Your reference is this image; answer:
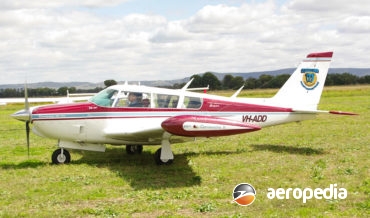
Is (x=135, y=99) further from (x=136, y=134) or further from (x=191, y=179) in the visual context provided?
(x=191, y=179)

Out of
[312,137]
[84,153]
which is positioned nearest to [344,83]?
[312,137]

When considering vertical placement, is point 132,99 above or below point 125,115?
above

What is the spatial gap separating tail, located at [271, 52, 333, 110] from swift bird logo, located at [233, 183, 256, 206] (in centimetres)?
446

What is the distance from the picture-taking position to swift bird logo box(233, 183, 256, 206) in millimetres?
6840

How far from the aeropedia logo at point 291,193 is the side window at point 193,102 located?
3372 mm

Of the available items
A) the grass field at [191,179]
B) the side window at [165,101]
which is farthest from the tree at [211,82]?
the side window at [165,101]

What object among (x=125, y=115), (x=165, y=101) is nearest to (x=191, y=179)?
(x=165, y=101)

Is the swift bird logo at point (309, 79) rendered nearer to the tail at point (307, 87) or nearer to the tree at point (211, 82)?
the tail at point (307, 87)

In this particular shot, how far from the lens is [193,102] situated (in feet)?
34.7

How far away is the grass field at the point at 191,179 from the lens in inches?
256

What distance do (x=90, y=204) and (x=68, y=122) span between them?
3552 mm

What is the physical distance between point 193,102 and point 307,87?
3477mm

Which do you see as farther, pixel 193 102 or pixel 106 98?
pixel 193 102

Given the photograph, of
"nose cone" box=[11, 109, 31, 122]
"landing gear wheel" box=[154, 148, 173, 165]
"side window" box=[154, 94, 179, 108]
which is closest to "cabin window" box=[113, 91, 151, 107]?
"side window" box=[154, 94, 179, 108]
